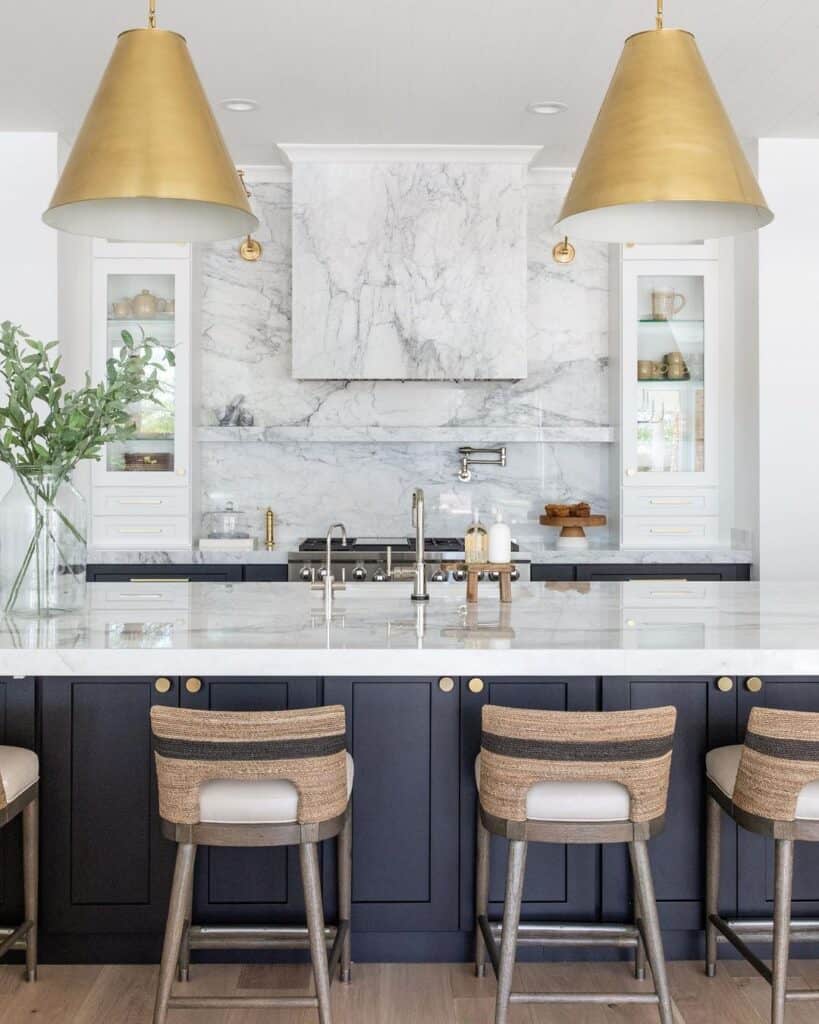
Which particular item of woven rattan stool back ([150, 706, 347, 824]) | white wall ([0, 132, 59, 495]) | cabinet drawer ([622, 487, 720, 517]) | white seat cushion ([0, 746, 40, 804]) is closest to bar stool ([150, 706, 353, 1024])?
woven rattan stool back ([150, 706, 347, 824])

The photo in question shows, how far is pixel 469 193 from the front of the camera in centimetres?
518

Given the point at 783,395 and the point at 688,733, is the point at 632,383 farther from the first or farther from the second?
the point at 688,733

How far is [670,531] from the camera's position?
211 inches

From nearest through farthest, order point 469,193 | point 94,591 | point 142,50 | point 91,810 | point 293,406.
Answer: point 142,50
point 91,810
point 94,591
point 469,193
point 293,406

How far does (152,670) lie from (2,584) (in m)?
0.74

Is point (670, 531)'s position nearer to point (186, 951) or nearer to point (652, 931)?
point (652, 931)

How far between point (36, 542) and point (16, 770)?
626 millimetres

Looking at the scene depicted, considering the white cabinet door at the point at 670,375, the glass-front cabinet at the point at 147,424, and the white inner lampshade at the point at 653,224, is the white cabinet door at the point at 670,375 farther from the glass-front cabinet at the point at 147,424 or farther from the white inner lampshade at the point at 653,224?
the white inner lampshade at the point at 653,224

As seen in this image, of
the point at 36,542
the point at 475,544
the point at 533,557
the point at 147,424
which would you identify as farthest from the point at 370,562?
the point at 36,542

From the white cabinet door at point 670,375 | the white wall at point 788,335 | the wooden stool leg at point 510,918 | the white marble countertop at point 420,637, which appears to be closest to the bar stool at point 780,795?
the white marble countertop at point 420,637

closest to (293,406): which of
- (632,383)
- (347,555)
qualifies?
(347,555)

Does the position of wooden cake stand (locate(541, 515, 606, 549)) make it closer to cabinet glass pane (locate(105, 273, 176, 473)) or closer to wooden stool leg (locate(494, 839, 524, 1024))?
cabinet glass pane (locate(105, 273, 176, 473))

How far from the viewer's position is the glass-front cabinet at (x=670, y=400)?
17.5 ft

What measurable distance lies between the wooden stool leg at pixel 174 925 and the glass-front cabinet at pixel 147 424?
3187mm
